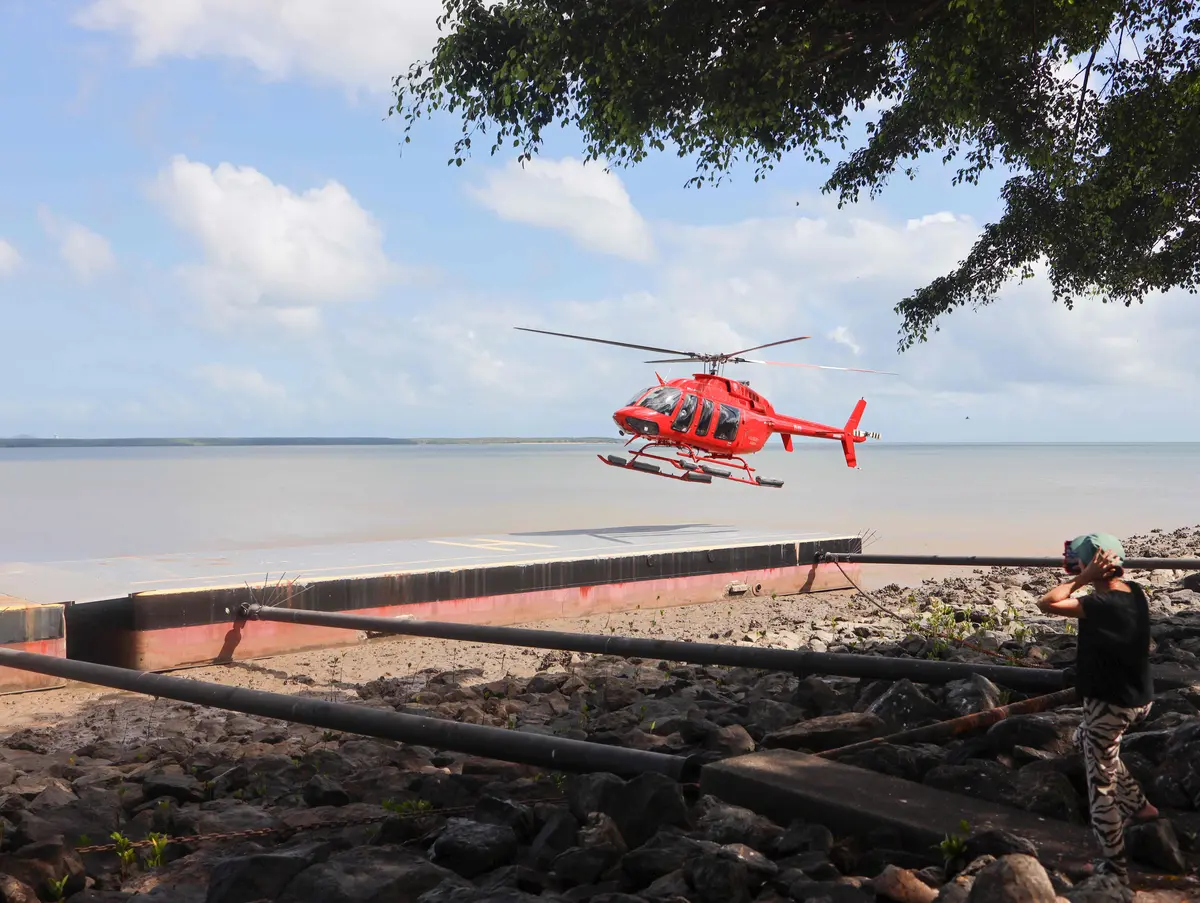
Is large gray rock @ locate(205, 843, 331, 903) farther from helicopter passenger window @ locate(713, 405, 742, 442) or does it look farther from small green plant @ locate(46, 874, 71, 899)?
helicopter passenger window @ locate(713, 405, 742, 442)

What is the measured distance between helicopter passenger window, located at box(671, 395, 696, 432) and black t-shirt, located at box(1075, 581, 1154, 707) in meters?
16.7

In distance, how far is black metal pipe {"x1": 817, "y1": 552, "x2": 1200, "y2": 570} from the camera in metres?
15.3

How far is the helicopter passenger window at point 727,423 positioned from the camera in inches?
861

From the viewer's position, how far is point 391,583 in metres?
14.0

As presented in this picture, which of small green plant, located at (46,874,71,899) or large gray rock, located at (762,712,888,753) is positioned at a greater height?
large gray rock, located at (762,712,888,753)

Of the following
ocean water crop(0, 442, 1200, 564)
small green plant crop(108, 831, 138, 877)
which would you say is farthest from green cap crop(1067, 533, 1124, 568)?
ocean water crop(0, 442, 1200, 564)

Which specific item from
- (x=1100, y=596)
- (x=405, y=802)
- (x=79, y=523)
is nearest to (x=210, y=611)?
(x=405, y=802)

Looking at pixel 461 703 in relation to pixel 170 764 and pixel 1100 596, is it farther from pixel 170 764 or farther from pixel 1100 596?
pixel 1100 596

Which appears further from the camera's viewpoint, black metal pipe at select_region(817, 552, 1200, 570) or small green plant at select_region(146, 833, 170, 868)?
black metal pipe at select_region(817, 552, 1200, 570)

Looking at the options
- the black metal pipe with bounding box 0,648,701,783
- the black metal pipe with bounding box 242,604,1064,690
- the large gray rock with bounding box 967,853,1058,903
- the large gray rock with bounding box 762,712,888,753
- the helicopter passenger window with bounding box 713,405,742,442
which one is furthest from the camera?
the helicopter passenger window with bounding box 713,405,742,442

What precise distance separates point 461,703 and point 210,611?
466 centimetres

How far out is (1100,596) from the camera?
4570mm

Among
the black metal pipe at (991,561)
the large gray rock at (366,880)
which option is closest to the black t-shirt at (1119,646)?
the large gray rock at (366,880)

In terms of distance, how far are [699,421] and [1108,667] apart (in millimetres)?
16963
